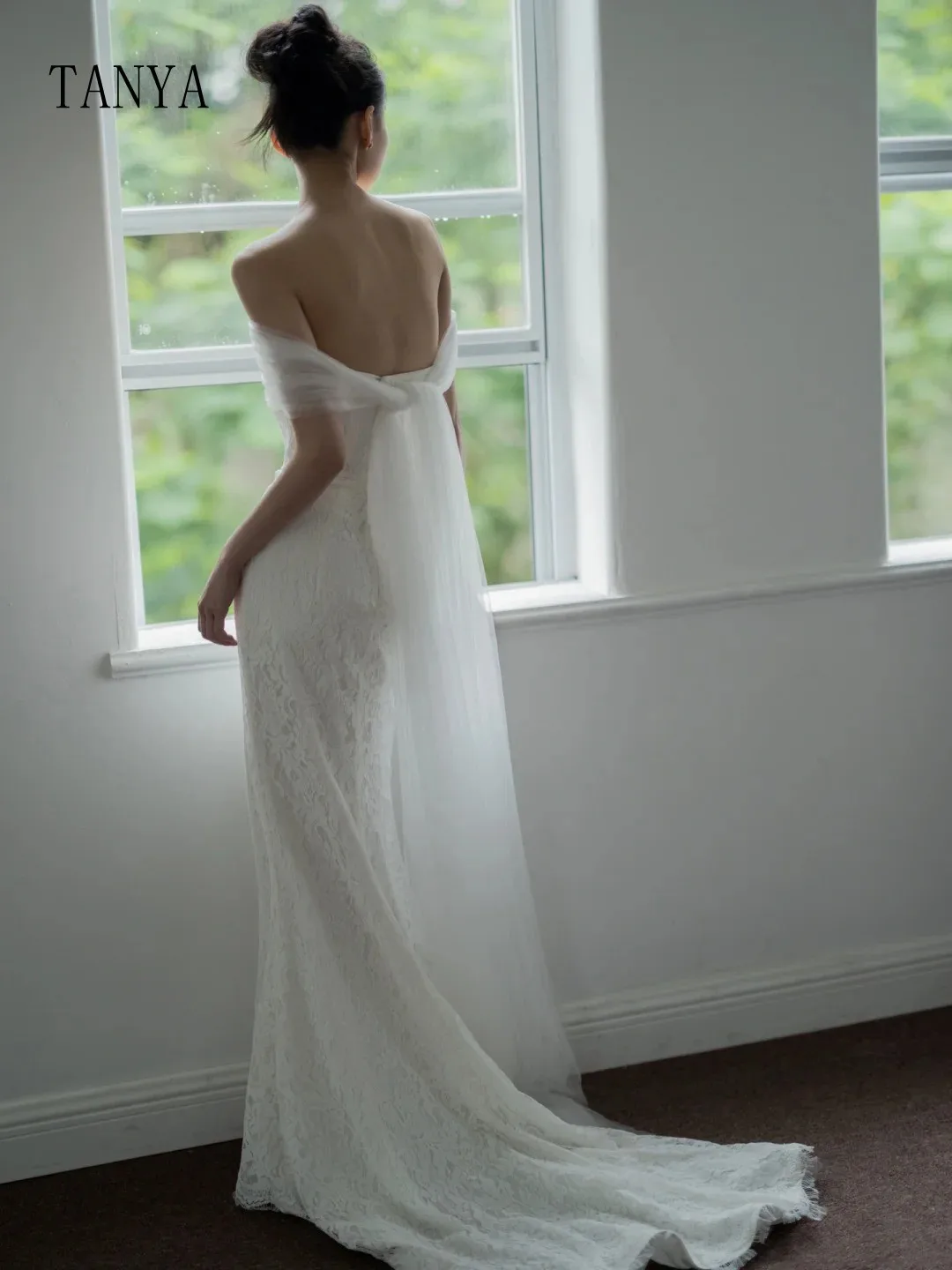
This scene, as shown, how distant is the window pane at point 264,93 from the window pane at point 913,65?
874 mm

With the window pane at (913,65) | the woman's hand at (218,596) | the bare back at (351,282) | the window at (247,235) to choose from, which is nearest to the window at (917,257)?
the window pane at (913,65)

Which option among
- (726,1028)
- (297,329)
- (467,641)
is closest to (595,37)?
(297,329)

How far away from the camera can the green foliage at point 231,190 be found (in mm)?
2773

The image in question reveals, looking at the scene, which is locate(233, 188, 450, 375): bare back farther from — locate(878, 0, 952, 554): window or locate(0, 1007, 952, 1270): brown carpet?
locate(0, 1007, 952, 1270): brown carpet

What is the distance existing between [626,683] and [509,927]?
0.60 m

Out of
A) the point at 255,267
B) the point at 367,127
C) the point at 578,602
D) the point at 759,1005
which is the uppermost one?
the point at 367,127

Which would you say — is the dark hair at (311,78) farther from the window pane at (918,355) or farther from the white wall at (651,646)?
the window pane at (918,355)

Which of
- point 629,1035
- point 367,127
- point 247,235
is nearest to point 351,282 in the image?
point 367,127

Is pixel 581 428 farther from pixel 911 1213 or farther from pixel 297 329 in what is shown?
pixel 911 1213

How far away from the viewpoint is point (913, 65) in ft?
10.6

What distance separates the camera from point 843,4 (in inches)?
115

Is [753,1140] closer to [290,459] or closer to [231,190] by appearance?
[290,459]

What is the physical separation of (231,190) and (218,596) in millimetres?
882

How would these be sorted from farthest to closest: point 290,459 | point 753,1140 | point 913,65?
point 913,65
point 753,1140
point 290,459
